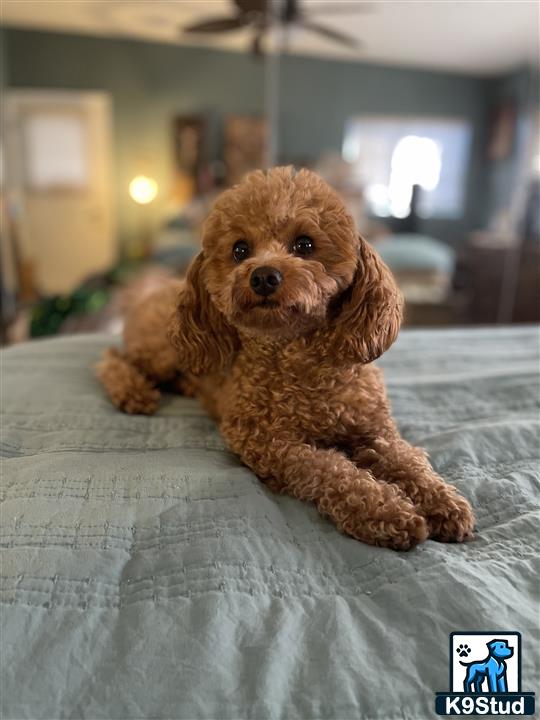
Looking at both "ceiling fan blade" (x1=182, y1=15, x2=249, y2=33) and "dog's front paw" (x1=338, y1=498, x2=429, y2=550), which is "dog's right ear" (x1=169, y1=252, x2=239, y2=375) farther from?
"ceiling fan blade" (x1=182, y1=15, x2=249, y2=33)

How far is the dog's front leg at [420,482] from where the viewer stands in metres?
0.71

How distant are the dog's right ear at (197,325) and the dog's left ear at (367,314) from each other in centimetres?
21

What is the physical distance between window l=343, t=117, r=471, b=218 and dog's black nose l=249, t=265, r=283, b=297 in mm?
2933

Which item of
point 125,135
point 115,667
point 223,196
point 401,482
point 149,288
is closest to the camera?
point 115,667

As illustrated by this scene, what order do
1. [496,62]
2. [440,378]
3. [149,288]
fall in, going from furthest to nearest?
[496,62], [149,288], [440,378]

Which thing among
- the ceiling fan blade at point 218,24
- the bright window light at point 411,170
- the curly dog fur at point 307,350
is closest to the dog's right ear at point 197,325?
the curly dog fur at point 307,350

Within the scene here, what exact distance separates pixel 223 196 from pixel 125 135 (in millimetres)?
4920

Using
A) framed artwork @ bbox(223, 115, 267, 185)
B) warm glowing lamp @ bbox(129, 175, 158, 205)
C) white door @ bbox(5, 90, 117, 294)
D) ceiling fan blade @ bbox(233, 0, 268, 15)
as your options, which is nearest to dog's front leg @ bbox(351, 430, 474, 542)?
ceiling fan blade @ bbox(233, 0, 268, 15)

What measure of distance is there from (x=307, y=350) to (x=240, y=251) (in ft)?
0.62

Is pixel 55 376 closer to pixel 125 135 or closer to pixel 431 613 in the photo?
pixel 431 613

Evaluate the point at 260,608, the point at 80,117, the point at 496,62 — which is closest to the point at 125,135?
the point at 80,117

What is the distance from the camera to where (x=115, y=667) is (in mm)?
509

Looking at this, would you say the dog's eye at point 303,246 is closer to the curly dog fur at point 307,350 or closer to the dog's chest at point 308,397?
→ the curly dog fur at point 307,350

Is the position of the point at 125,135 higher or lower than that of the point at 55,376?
higher
